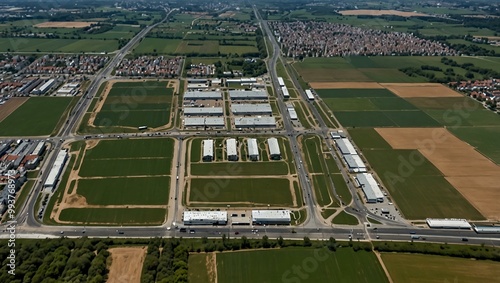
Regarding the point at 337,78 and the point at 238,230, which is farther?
the point at 337,78

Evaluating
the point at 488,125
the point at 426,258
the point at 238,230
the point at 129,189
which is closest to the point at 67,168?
the point at 129,189

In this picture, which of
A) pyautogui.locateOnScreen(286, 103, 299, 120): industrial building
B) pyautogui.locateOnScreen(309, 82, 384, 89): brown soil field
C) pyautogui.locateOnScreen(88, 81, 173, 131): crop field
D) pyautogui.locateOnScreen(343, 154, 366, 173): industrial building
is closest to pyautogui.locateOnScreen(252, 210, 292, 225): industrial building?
pyautogui.locateOnScreen(343, 154, 366, 173): industrial building

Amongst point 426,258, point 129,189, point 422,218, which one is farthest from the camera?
point 129,189

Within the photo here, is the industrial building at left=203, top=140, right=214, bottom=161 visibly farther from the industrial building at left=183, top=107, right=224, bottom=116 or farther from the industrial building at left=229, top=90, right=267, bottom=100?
the industrial building at left=229, top=90, right=267, bottom=100

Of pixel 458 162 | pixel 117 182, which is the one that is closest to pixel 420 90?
pixel 458 162

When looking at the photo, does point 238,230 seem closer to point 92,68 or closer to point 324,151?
point 324,151

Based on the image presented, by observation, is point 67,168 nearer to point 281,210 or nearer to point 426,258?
point 281,210

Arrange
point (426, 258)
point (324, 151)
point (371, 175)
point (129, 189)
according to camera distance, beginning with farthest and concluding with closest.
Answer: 1. point (324, 151)
2. point (371, 175)
3. point (129, 189)
4. point (426, 258)

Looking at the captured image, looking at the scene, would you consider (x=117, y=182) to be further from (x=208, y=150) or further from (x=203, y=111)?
(x=203, y=111)
